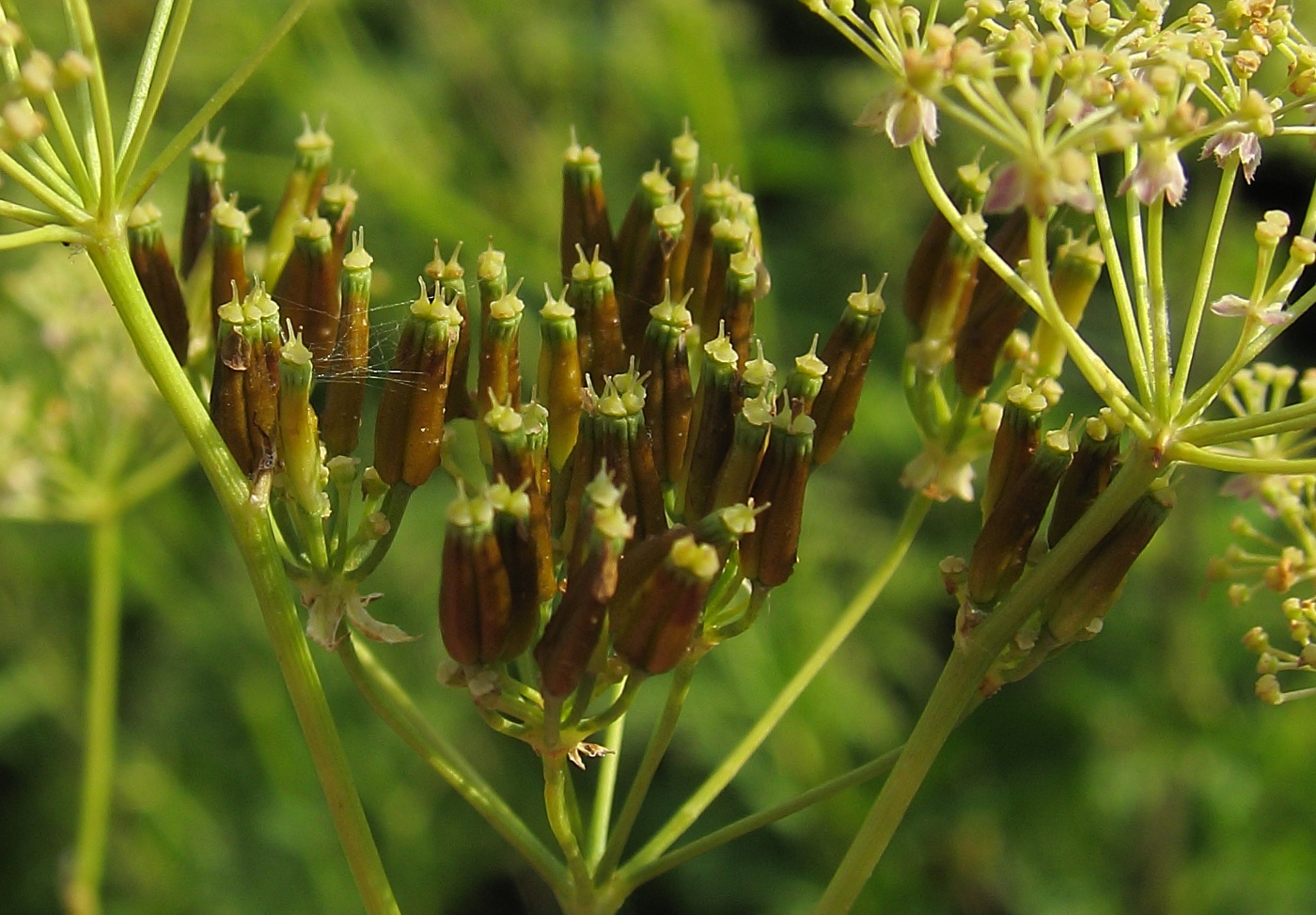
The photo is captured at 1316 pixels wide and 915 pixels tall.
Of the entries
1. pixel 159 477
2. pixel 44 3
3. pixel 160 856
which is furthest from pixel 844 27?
pixel 44 3

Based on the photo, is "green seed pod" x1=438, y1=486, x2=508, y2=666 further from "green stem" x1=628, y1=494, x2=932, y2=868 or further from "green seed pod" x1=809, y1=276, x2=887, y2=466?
"green seed pod" x1=809, y1=276, x2=887, y2=466

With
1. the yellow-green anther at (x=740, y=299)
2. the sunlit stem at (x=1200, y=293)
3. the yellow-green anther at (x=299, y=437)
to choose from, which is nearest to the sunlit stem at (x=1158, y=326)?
the sunlit stem at (x=1200, y=293)

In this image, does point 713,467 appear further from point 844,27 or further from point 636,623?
point 844,27

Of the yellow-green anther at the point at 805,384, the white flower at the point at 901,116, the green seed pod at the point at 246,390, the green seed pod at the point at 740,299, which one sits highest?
the white flower at the point at 901,116

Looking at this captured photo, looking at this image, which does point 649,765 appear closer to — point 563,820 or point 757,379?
point 563,820

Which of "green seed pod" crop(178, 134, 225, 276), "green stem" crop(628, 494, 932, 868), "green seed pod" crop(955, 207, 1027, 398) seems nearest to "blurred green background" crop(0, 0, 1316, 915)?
"green seed pod" crop(178, 134, 225, 276)

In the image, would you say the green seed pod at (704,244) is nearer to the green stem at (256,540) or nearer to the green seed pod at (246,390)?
the green seed pod at (246,390)

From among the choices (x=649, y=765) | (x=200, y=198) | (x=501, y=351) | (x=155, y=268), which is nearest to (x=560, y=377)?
(x=501, y=351)
